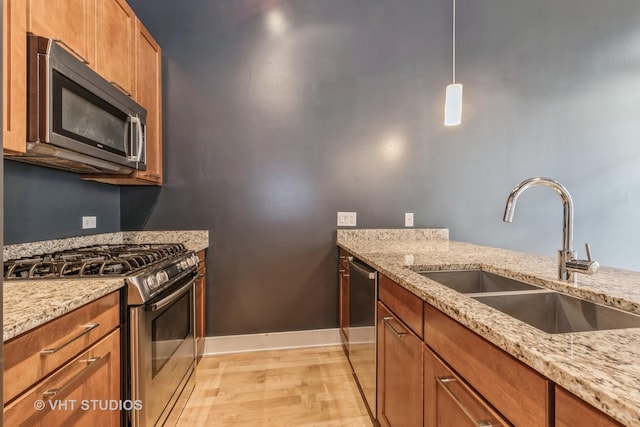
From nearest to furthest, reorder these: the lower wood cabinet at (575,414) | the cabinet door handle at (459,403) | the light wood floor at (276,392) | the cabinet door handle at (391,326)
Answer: the lower wood cabinet at (575,414) < the cabinet door handle at (459,403) < the cabinet door handle at (391,326) < the light wood floor at (276,392)

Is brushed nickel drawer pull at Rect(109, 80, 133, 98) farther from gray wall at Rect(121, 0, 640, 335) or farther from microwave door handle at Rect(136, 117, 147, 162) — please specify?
gray wall at Rect(121, 0, 640, 335)

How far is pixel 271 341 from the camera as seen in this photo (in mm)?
2488

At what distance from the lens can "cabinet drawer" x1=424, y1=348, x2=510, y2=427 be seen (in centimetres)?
73

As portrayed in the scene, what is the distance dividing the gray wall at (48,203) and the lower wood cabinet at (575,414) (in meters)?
2.12

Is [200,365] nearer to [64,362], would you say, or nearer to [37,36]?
[64,362]

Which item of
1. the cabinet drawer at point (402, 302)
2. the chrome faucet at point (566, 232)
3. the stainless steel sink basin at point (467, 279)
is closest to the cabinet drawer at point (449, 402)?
the cabinet drawer at point (402, 302)

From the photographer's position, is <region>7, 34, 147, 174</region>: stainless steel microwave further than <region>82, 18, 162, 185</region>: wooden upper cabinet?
No

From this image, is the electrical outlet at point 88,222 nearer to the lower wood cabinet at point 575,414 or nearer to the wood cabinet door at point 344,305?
the wood cabinet door at point 344,305

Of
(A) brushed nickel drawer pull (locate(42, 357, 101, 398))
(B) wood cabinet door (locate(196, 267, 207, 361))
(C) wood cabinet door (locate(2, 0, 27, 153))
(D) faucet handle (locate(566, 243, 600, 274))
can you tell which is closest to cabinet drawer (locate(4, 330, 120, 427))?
(A) brushed nickel drawer pull (locate(42, 357, 101, 398))

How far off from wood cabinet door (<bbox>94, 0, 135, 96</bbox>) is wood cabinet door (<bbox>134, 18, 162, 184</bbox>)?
3.2 inches

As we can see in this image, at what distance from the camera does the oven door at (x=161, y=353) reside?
4.07 feet

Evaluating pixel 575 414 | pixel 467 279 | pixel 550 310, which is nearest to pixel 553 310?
pixel 550 310

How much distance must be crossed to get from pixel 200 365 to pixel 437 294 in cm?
198

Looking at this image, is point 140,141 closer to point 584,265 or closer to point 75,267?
point 75,267
